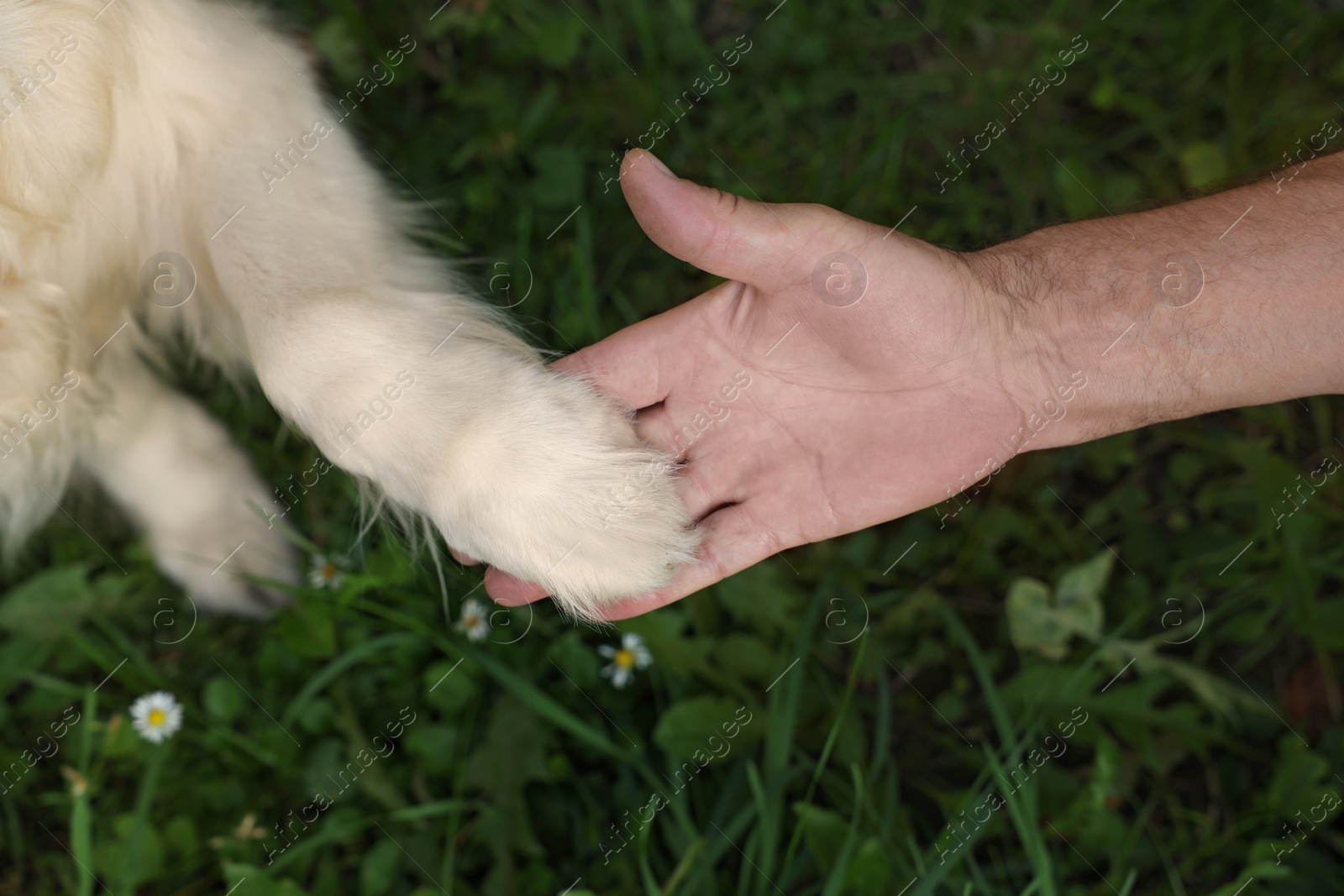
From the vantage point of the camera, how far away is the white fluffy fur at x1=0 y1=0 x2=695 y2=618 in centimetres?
168

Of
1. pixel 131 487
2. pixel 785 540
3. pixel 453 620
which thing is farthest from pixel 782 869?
pixel 131 487

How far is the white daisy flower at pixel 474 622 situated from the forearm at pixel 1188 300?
1565 mm

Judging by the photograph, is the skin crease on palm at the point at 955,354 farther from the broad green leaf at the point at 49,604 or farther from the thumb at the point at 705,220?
the broad green leaf at the point at 49,604

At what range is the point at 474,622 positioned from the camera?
8.45ft

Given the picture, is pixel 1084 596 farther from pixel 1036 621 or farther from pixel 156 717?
pixel 156 717

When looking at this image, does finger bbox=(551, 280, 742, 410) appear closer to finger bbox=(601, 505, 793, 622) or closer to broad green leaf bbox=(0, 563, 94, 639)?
finger bbox=(601, 505, 793, 622)

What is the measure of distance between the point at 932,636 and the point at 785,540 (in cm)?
87

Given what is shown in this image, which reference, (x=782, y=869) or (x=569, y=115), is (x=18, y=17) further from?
(x=782, y=869)

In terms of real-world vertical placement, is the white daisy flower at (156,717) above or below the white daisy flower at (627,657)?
above

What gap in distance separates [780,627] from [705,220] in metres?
1.29

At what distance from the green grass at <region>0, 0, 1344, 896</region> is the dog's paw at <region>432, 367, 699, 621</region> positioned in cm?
61

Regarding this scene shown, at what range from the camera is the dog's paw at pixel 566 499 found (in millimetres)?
1705

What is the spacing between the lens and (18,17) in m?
1.55

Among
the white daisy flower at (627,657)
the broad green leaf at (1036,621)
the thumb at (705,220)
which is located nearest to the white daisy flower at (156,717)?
the white daisy flower at (627,657)
